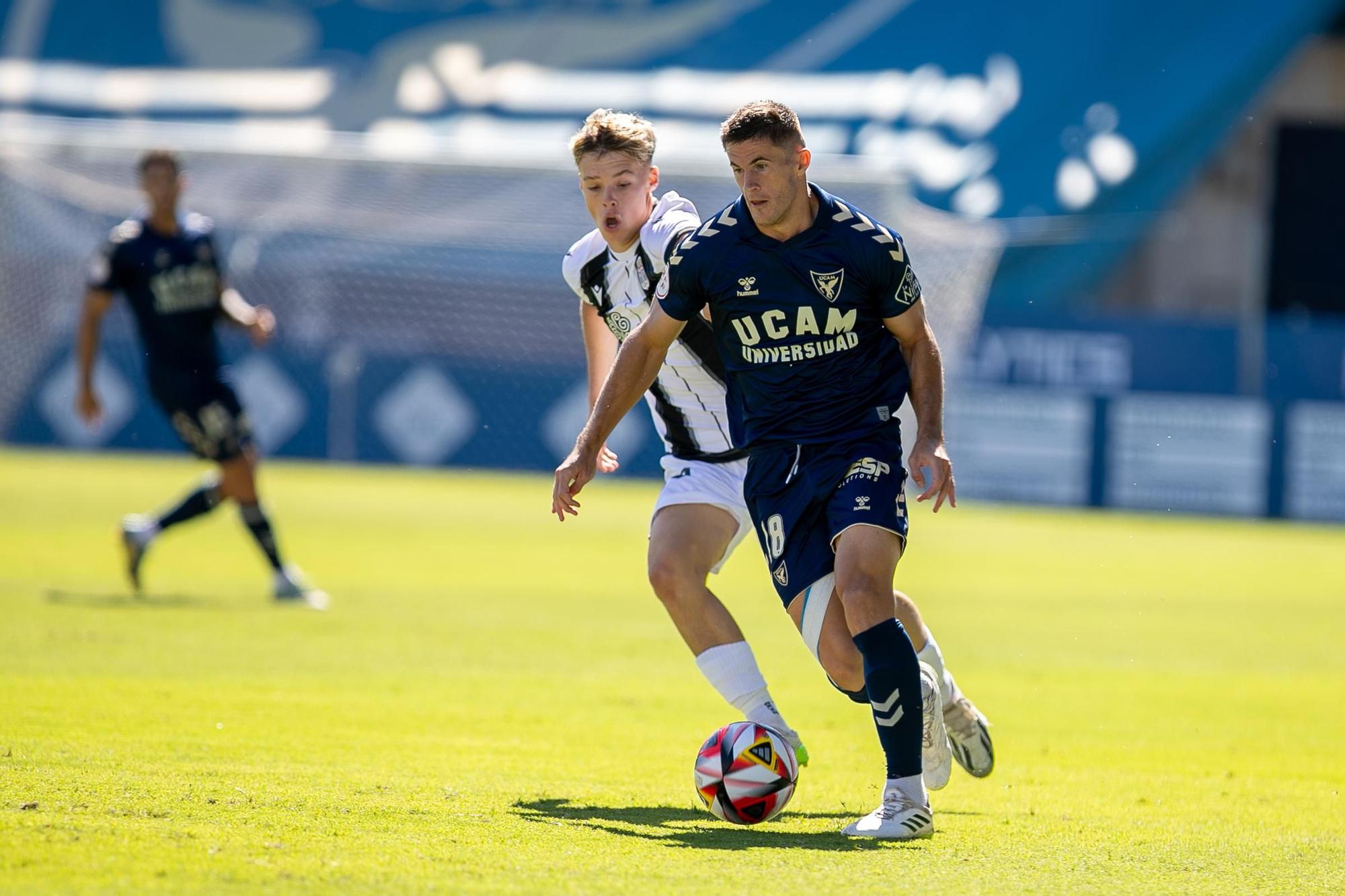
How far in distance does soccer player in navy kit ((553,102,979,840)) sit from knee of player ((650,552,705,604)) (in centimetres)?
31

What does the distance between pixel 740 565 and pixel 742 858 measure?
35.7 feet

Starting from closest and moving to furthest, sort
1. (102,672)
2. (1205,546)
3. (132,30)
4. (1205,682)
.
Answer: (102,672) → (1205,682) → (1205,546) → (132,30)

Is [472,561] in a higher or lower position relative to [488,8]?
lower

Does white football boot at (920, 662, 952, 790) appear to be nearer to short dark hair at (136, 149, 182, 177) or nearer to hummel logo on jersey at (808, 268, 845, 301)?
hummel logo on jersey at (808, 268, 845, 301)

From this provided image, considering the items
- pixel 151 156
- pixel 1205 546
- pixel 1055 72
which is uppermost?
pixel 1055 72

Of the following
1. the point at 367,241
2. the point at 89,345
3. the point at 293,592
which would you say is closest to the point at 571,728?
the point at 293,592

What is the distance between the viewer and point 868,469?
212 inches

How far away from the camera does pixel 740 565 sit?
1555cm

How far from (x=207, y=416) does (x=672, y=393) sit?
5.33 m

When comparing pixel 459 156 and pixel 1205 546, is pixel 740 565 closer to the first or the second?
pixel 1205 546

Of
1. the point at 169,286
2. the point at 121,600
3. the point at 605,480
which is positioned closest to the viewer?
the point at 121,600

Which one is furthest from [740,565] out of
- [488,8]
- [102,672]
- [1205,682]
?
[488,8]

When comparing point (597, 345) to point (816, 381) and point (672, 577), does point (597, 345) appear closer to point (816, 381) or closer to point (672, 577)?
point (672, 577)

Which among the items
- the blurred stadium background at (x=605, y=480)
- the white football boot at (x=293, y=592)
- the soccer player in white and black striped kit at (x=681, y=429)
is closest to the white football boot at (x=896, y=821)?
the blurred stadium background at (x=605, y=480)
